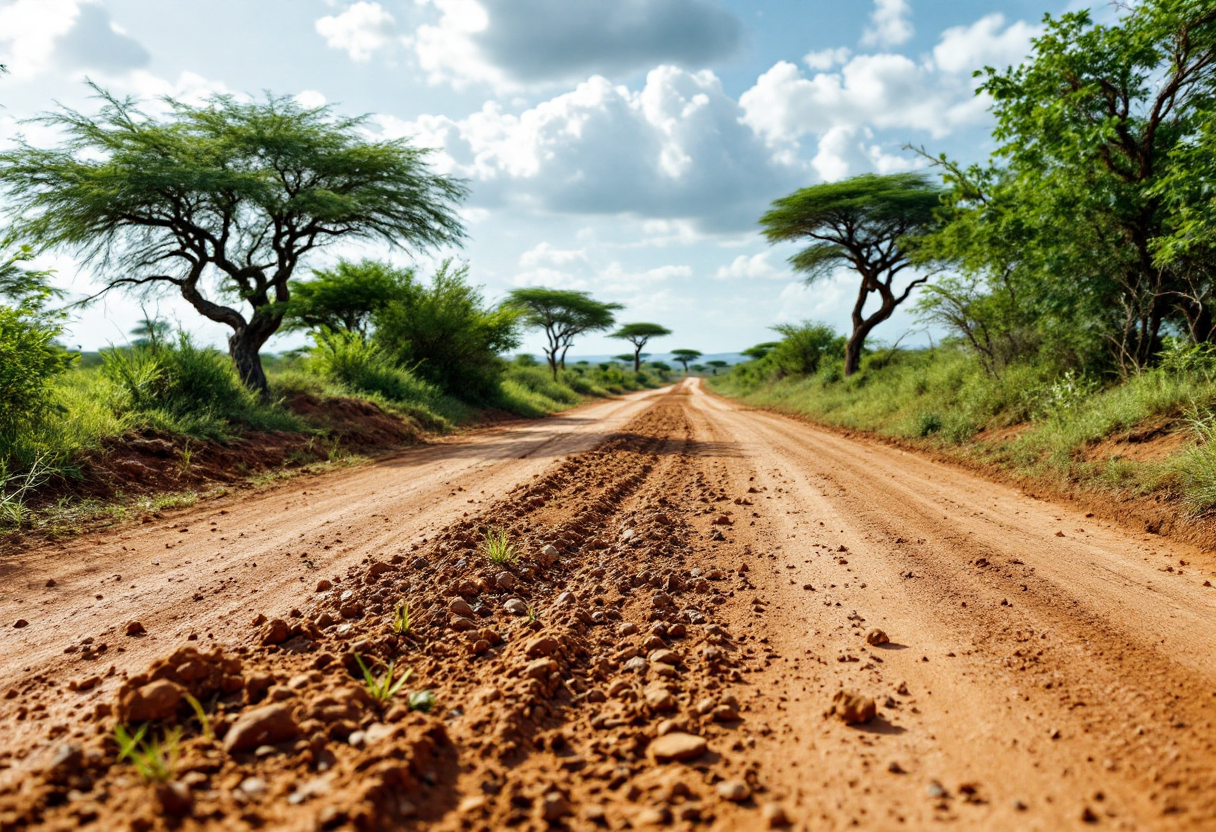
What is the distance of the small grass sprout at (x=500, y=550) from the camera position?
3.86 m

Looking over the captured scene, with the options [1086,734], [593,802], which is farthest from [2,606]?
[1086,734]

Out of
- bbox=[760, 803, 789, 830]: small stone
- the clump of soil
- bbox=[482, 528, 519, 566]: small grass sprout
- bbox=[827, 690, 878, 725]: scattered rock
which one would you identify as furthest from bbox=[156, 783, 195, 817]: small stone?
bbox=[482, 528, 519, 566]: small grass sprout

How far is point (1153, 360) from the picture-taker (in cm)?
834

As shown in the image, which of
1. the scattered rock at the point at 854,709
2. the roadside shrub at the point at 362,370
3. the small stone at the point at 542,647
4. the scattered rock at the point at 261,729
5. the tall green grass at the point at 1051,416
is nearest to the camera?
the scattered rock at the point at 261,729

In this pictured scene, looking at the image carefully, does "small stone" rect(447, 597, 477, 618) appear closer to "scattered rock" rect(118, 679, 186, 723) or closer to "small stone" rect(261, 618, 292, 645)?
"small stone" rect(261, 618, 292, 645)

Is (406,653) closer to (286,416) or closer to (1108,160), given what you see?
(286,416)

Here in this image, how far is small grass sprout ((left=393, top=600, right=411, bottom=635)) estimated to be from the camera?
2.84 m

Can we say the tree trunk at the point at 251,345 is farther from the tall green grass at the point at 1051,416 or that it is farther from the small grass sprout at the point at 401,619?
the tall green grass at the point at 1051,416

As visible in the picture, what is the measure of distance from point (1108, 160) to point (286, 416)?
12067 mm

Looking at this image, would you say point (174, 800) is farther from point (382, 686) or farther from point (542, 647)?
point (542, 647)

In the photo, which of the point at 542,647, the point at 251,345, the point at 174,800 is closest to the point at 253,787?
the point at 174,800

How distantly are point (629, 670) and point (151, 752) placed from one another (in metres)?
1.58

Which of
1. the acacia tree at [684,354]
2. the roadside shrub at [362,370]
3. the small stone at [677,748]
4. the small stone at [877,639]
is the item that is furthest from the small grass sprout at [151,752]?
the acacia tree at [684,354]

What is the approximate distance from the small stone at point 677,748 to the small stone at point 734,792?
0.18 meters
